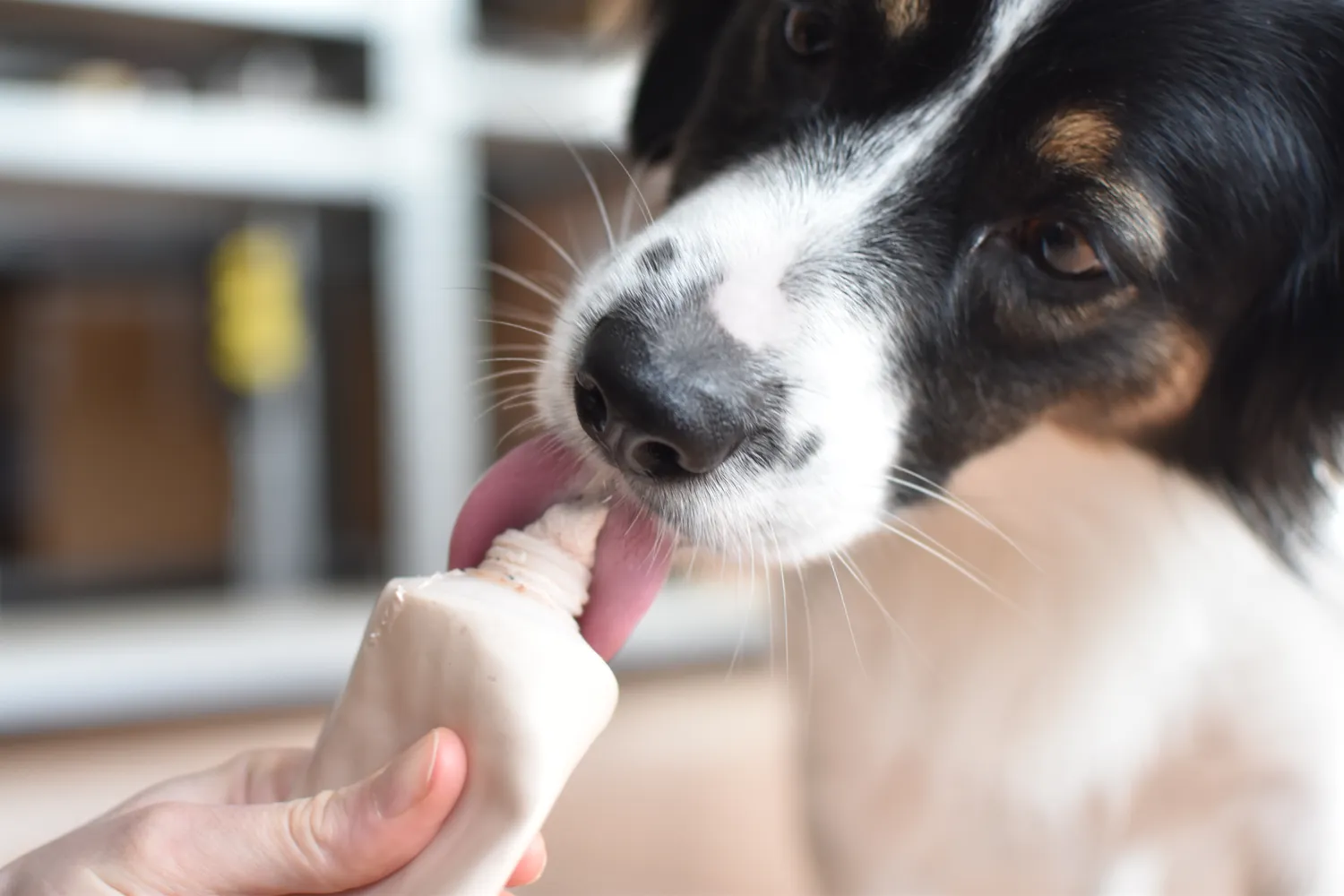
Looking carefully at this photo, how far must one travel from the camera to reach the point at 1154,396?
103 cm

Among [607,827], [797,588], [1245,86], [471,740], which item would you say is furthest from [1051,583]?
[607,827]

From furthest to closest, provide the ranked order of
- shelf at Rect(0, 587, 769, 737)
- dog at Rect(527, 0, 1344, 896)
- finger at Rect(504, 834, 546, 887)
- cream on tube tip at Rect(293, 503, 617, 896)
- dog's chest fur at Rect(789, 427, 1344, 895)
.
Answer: shelf at Rect(0, 587, 769, 737) → dog's chest fur at Rect(789, 427, 1344, 895) → dog at Rect(527, 0, 1344, 896) → finger at Rect(504, 834, 546, 887) → cream on tube tip at Rect(293, 503, 617, 896)

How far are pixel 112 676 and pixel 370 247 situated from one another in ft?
3.11

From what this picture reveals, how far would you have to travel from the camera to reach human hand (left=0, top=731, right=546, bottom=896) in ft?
2.10

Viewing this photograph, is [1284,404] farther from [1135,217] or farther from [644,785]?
[644,785]

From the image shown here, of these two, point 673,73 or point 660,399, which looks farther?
point 673,73

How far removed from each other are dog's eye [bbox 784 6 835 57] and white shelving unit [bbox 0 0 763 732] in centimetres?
102

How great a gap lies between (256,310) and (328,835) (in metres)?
2.02

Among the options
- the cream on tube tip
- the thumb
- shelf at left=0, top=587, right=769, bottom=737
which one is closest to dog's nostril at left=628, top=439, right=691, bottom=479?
the cream on tube tip

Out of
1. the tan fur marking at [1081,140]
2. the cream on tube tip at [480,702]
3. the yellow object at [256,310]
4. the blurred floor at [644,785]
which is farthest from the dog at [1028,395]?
the yellow object at [256,310]

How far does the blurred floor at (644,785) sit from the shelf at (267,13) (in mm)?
1280

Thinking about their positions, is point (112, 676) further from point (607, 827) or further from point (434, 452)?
point (607, 827)

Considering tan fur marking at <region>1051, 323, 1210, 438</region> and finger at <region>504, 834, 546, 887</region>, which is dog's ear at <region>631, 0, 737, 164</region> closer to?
tan fur marking at <region>1051, 323, 1210, 438</region>

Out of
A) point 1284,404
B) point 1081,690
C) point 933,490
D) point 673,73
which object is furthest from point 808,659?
point 673,73
